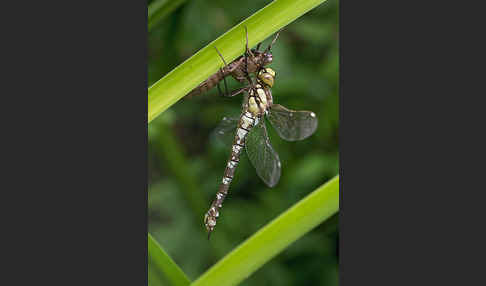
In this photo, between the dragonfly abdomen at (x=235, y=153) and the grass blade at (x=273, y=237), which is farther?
the dragonfly abdomen at (x=235, y=153)

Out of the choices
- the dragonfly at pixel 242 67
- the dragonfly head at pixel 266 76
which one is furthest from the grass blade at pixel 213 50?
the dragonfly head at pixel 266 76

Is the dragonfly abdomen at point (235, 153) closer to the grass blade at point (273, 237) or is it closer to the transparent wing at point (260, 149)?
the transparent wing at point (260, 149)

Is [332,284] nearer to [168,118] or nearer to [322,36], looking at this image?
[168,118]

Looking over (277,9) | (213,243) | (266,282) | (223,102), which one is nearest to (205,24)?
(223,102)

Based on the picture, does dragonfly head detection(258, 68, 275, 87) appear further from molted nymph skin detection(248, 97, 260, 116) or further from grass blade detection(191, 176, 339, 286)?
grass blade detection(191, 176, 339, 286)

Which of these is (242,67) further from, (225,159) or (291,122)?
(225,159)

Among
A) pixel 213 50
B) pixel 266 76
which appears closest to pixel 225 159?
pixel 266 76
